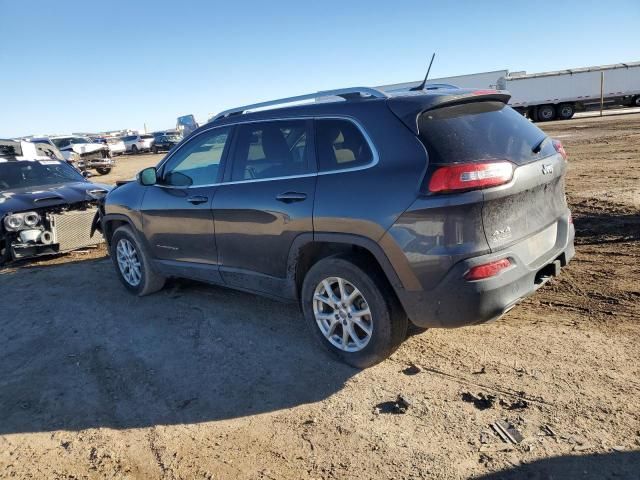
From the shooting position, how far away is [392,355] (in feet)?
12.9

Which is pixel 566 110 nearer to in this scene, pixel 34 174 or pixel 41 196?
pixel 34 174

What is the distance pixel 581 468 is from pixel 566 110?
36.9 meters

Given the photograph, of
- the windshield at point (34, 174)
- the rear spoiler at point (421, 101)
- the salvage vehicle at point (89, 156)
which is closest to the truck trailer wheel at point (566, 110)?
the salvage vehicle at point (89, 156)

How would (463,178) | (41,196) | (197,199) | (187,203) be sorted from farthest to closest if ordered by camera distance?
(41,196)
(187,203)
(197,199)
(463,178)

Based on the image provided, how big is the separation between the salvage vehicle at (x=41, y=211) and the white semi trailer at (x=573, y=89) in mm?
30770

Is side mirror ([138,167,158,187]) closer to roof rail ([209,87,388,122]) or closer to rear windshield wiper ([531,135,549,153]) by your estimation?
→ roof rail ([209,87,388,122])

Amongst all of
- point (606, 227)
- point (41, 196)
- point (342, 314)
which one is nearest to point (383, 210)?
point (342, 314)

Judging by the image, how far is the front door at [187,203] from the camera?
464 cm

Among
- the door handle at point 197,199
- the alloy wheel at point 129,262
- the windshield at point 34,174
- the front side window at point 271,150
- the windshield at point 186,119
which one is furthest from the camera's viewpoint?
the windshield at point 186,119

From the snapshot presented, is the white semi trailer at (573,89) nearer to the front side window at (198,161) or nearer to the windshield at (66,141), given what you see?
the windshield at (66,141)

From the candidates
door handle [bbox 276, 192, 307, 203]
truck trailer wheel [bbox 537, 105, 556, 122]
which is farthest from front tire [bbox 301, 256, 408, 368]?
truck trailer wheel [bbox 537, 105, 556, 122]

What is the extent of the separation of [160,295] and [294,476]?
3.48 m

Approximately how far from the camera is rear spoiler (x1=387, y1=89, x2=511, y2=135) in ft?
10.9

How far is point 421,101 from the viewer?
11.0 ft
